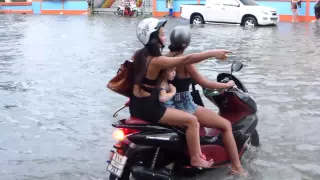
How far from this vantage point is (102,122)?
761 centimetres

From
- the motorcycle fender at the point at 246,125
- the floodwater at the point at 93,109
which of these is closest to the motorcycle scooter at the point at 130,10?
the floodwater at the point at 93,109

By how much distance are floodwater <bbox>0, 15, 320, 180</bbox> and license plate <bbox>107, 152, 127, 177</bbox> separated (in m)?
0.82

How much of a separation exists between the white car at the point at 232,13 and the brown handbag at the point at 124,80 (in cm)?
2266

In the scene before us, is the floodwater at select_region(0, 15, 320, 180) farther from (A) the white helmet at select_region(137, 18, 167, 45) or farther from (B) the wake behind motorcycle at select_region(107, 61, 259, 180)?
(A) the white helmet at select_region(137, 18, 167, 45)

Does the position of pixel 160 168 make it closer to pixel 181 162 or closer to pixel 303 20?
pixel 181 162

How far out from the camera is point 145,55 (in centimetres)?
473

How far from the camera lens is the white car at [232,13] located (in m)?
26.9

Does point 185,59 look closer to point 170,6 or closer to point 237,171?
point 237,171

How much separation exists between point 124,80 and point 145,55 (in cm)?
31

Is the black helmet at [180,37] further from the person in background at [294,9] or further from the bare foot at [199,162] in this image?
the person in background at [294,9]

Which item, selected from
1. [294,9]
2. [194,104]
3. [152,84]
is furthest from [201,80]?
[294,9]

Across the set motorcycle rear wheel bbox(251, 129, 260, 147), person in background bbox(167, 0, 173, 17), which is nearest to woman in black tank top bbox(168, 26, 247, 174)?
motorcycle rear wheel bbox(251, 129, 260, 147)

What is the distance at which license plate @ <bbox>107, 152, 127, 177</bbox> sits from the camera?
15.2 ft

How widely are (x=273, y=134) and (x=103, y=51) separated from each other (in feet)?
31.2
